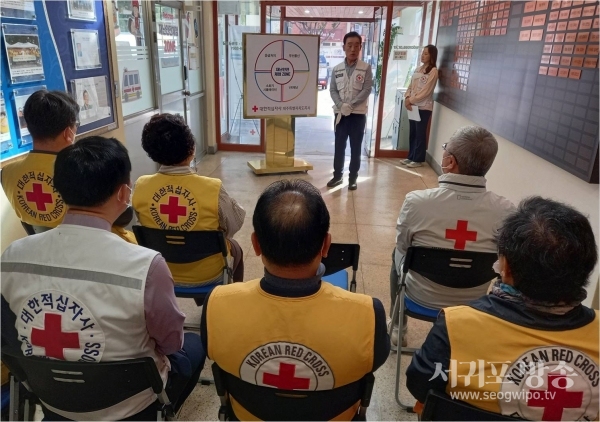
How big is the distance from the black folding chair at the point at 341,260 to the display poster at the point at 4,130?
169 cm

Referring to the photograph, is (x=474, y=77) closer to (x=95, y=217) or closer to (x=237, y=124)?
(x=237, y=124)

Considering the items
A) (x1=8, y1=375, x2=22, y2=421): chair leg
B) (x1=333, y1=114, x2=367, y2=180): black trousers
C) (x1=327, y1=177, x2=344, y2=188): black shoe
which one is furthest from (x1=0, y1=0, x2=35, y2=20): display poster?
(x1=327, y1=177, x2=344, y2=188): black shoe

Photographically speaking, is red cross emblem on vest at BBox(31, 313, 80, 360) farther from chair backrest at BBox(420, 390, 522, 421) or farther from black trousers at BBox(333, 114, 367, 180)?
black trousers at BBox(333, 114, 367, 180)

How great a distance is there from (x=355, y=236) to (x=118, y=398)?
8.71ft

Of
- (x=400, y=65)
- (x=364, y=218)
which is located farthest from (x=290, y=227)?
(x=400, y=65)

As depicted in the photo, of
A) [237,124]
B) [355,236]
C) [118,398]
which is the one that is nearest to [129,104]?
[355,236]

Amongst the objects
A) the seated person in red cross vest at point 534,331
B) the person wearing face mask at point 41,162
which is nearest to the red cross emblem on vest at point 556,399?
the seated person in red cross vest at point 534,331

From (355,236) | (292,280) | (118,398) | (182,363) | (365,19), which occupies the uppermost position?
(365,19)

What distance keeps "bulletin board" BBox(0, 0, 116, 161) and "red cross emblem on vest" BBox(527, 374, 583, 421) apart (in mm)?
2425

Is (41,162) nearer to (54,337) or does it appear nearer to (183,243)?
(183,243)

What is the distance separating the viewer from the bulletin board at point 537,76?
2240 millimetres

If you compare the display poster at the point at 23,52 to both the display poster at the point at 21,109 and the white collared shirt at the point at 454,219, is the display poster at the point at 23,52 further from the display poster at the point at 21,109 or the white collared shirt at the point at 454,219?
the white collared shirt at the point at 454,219

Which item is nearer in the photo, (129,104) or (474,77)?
(129,104)

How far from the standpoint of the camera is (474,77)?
13.3 feet
